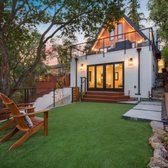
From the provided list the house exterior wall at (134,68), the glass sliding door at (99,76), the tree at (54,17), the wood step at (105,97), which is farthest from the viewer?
the glass sliding door at (99,76)

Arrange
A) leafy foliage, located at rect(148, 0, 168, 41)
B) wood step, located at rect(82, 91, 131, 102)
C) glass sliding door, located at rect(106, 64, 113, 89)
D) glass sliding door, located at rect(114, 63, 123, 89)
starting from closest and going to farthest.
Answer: leafy foliage, located at rect(148, 0, 168, 41) → wood step, located at rect(82, 91, 131, 102) → glass sliding door, located at rect(114, 63, 123, 89) → glass sliding door, located at rect(106, 64, 113, 89)

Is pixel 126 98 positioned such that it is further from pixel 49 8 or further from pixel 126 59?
pixel 49 8

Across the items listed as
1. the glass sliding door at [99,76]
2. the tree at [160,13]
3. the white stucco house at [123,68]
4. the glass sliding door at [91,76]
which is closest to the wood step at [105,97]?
the white stucco house at [123,68]

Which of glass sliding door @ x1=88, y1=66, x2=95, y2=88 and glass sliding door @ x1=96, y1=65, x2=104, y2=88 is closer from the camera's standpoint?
glass sliding door @ x1=96, y1=65, x2=104, y2=88

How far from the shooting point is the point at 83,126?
4203 mm

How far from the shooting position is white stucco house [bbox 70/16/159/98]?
9.51 m

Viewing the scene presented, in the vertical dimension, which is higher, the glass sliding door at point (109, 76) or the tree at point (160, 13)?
the tree at point (160, 13)

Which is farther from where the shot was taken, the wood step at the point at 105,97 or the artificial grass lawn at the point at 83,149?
the wood step at the point at 105,97

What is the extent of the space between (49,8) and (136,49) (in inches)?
239

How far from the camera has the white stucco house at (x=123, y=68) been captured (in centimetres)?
951

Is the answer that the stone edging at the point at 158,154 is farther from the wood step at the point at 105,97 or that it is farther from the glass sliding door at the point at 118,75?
the glass sliding door at the point at 118,75

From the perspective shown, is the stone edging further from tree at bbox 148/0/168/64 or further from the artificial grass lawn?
tree at bbox 148/0/168/64

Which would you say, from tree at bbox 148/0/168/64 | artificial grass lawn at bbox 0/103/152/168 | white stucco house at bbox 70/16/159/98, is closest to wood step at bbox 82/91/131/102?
white stucco house at bbox 70/16/159/98

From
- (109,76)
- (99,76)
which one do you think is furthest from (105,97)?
(99,76)
